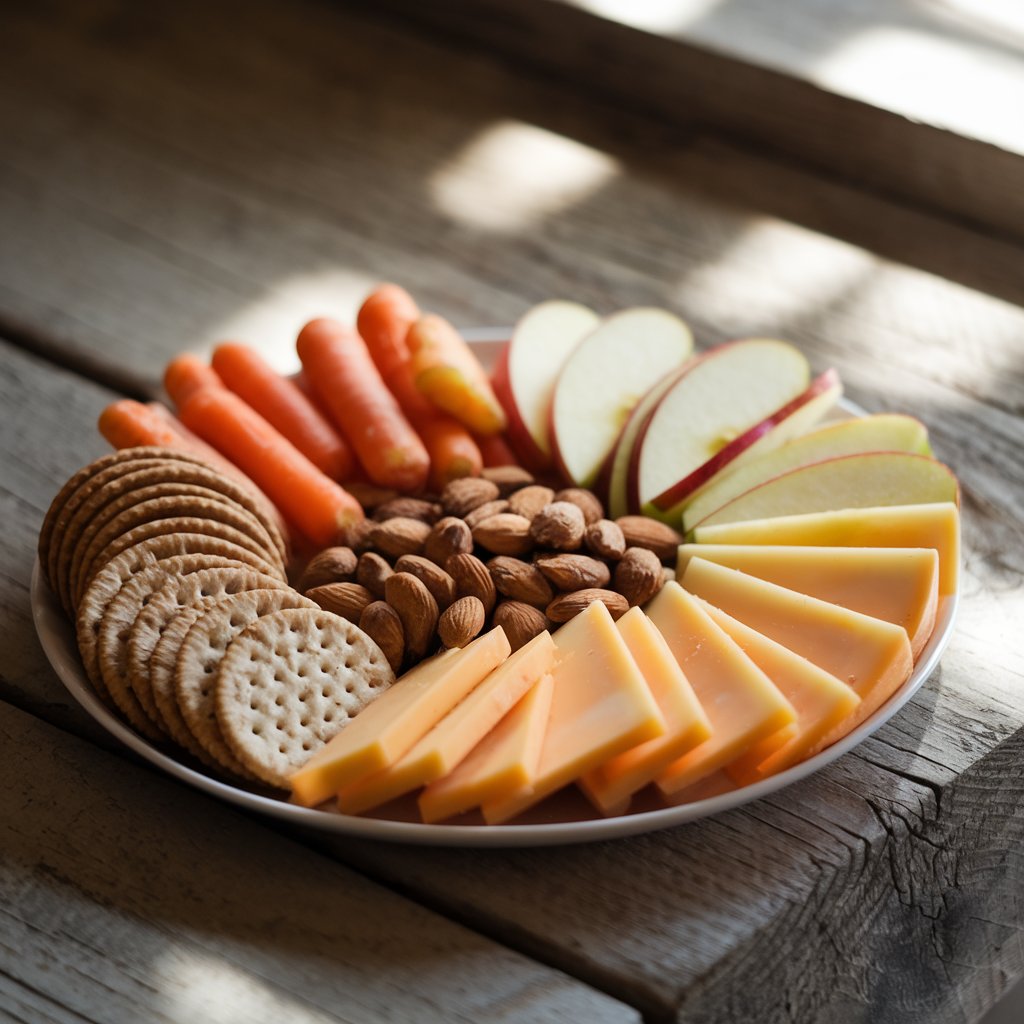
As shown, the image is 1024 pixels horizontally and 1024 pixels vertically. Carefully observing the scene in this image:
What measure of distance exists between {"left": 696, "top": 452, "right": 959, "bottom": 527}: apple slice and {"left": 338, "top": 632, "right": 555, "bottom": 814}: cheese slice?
473 millimetres

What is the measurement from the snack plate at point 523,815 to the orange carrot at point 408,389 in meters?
0.65

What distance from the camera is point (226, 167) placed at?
2818 mm

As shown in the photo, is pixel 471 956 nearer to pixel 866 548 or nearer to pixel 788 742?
pixel 788 742

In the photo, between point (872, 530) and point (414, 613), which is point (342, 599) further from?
point (872, 530)

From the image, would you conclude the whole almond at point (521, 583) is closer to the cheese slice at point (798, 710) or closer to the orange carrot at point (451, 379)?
the cheese slice at point (798, 710)

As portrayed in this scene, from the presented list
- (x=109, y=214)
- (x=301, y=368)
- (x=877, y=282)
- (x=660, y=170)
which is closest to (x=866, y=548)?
(x=301, y=368)

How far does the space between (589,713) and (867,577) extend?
1.35 ft

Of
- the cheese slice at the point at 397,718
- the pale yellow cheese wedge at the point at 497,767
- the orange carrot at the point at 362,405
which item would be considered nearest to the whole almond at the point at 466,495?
the orange carrot at the point at 362,405

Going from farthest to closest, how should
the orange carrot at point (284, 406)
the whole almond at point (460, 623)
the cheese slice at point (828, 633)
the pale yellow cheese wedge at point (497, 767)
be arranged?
the orange carrot at point (284, 406) < the whole almond at point (460, 623) < the cheese slice at point (828, 633) < the pale yellow cheese wedge at point (497, 767)

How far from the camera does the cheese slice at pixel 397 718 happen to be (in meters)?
1.29

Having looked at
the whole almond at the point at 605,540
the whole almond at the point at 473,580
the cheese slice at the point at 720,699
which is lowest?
the whole almond at the point at 473,580

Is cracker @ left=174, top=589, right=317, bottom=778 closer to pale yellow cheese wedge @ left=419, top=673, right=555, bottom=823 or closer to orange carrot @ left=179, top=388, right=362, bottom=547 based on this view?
pale yellow cheese wedge @ left=419, top=673, right=555, bottom=823

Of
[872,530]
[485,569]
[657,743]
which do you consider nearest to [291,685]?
[485,569]

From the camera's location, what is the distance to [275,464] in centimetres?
186
